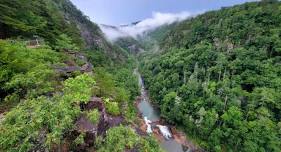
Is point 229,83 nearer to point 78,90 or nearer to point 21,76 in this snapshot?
point 78,90

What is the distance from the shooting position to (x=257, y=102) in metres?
57.6

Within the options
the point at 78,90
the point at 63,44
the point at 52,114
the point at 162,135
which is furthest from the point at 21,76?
the point at 162,135

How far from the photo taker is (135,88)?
8256cm

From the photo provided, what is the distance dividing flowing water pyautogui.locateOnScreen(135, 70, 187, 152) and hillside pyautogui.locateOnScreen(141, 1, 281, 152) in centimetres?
286

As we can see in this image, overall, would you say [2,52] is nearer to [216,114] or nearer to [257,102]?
[216,114]

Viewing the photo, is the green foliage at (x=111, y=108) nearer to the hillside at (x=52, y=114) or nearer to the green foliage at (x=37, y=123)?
the hillside at (x=52, y=114)

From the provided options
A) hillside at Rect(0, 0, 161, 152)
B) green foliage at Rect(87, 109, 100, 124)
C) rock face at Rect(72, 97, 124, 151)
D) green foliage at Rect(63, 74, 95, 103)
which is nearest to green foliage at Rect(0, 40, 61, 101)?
hillside at Rect(0, 0, 161, 152)

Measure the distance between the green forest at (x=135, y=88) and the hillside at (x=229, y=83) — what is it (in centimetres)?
26

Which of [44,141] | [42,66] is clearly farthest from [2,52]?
[44,141]

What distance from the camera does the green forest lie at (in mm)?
18172

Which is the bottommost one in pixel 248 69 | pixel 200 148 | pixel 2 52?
pixel 200 148

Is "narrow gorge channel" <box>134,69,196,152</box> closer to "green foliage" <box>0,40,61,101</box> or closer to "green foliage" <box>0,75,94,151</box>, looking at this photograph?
"green foliage" <box>0,40,61,101</box>

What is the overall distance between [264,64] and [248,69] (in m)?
4.00

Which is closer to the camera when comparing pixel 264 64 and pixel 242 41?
pixel 264 64
